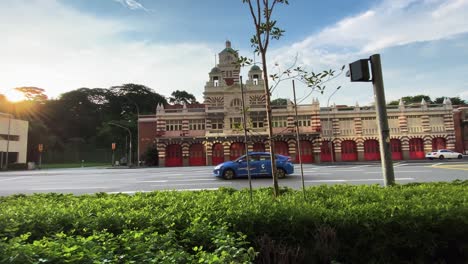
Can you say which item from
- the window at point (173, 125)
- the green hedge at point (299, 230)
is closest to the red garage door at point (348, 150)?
the window at point (173, 125)

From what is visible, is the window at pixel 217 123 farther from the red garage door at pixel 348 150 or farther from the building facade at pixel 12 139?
the building facade at pixel 12 139

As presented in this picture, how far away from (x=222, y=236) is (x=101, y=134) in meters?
61.3

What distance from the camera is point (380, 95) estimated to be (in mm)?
6383

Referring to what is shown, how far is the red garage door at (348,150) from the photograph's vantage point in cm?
4147

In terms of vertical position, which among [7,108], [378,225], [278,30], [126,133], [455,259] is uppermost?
[7,108]

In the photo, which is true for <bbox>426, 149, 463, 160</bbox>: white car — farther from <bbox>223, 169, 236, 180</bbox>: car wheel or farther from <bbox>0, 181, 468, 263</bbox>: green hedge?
<bbox>0, 181, 468, 263</bbox>: green hedge

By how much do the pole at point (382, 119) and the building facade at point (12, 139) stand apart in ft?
167

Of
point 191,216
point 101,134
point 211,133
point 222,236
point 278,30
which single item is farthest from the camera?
point 101,134

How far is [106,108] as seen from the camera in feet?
224

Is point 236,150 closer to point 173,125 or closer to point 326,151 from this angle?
point 173,125

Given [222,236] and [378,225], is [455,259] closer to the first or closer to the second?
[378,225]

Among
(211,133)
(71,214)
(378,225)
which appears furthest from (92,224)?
(211,133)

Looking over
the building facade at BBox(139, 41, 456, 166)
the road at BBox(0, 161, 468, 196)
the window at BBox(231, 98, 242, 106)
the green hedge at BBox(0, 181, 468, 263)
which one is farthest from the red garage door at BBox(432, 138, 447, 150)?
the green hedge at BBox(0, 181, 468, 263)

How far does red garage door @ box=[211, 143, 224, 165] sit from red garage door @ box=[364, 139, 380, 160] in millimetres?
20655
